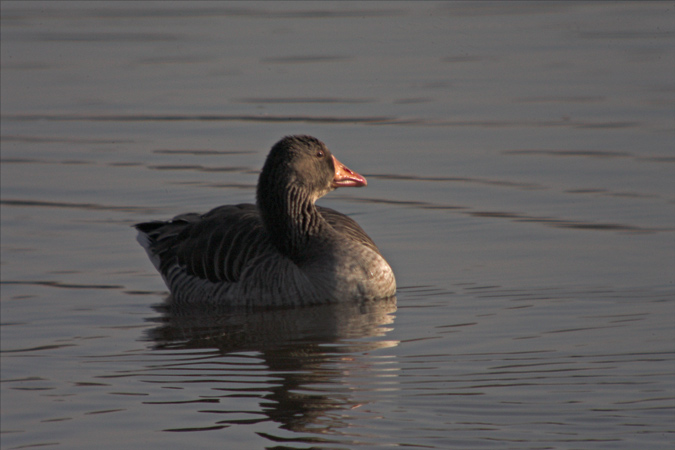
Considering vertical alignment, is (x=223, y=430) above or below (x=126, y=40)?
below

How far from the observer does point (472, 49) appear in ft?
67.2

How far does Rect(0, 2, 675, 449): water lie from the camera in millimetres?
7094

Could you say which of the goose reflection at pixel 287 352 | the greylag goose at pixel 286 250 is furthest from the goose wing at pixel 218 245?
the goose reflection at pixel 287 352

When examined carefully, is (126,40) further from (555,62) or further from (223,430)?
(223,430)

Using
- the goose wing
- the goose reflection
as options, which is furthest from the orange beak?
the goose reflection

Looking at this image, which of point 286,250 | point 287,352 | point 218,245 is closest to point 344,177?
point 286,250

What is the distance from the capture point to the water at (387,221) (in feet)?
23.3

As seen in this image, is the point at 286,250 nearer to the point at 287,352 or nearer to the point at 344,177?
the point at 344,177

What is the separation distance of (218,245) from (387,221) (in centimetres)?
245

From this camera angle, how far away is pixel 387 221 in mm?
12453

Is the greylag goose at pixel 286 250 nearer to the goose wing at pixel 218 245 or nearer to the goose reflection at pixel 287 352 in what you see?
the goose wing at pixel 218 245

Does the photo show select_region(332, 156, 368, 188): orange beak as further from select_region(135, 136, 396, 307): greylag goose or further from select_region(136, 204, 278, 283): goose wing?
select_region(136, 204, 278, 283): goose wing

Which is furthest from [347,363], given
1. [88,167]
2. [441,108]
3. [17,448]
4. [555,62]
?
[555,62]

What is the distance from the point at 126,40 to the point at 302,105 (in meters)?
7.79
